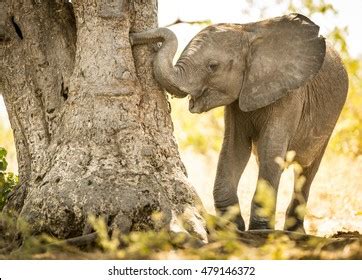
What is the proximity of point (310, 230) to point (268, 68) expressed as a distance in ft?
8.90

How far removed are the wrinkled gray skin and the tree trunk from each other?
242 millimetres

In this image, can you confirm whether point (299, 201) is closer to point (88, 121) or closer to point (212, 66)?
point (212, 66)

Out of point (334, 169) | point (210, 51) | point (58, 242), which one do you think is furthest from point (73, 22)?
point (334, 169)

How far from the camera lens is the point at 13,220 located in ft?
21.7

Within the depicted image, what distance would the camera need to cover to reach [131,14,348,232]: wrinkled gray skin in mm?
6871

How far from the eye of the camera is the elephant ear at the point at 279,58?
713 centimetres

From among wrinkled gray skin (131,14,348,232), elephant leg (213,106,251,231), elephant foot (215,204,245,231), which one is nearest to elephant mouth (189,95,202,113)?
wrinkled gray skin (131,14,348,232)

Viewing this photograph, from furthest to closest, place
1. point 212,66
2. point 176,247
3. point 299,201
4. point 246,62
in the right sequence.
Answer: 1. point 299,201
2. point 246,62
3. point 212,66
4. point 176,247

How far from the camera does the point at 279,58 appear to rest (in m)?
7.30

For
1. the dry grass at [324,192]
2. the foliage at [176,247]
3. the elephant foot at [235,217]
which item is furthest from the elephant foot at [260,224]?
the dry grass at [324,192]

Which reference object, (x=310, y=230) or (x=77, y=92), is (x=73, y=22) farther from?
(x=310, y=230)

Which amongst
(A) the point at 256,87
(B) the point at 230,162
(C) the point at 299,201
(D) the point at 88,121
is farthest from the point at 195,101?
(C) the point at 299,201

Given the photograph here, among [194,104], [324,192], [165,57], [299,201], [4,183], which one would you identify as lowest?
[324,192]

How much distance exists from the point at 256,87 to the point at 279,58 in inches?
14.5
